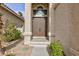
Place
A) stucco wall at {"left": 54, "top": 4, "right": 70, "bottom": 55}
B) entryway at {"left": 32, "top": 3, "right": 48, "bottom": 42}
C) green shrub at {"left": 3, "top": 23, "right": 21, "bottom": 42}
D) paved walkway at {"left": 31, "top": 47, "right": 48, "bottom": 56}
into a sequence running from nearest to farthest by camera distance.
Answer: green shrub at {"left": 3, "top": 23, "right": 21, "bottom": 42} < paved walkway at {"left": 31, "top": 47, "right": 48, "bottom": 56} < stucco wall at {"left": 54, "top": 4, "right": 70, "bottom": 55} < entryway at {"left": 32, "top": 3, "right": 48, "bottom": 42}

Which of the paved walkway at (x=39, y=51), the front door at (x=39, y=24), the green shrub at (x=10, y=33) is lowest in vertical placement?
the paved walkway at (x=39, y=51)

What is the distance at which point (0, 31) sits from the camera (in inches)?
102

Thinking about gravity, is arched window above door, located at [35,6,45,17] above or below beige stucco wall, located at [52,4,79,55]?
above

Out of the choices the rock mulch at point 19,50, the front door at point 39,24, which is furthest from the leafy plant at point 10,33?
the front door at point 39,24

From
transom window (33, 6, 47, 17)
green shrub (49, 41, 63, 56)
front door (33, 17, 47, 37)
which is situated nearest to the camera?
green shrub (49, 41, 63, 56)

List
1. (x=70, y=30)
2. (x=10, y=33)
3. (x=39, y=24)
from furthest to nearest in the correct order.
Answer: (x=39, y=24), (x=70, y=30), (x=10, y=33)

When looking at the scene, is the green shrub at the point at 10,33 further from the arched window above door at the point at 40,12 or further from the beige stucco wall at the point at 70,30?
the arched window above door at the point at 40,12

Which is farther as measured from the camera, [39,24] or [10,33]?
[39,24]

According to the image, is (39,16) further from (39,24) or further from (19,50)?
(19,50)

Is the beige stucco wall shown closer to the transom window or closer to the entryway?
the entryway

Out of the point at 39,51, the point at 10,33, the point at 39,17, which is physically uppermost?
the point at 39,17

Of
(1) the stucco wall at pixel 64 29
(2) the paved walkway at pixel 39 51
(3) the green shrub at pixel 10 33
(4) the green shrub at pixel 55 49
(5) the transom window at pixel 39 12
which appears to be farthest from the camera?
(5) the transom window at pixel 39 12

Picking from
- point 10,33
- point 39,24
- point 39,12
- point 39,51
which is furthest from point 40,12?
point 10,33

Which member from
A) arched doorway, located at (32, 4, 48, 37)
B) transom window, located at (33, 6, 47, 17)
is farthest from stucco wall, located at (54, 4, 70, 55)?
transom window, located at (33, 6, 47, 17)
